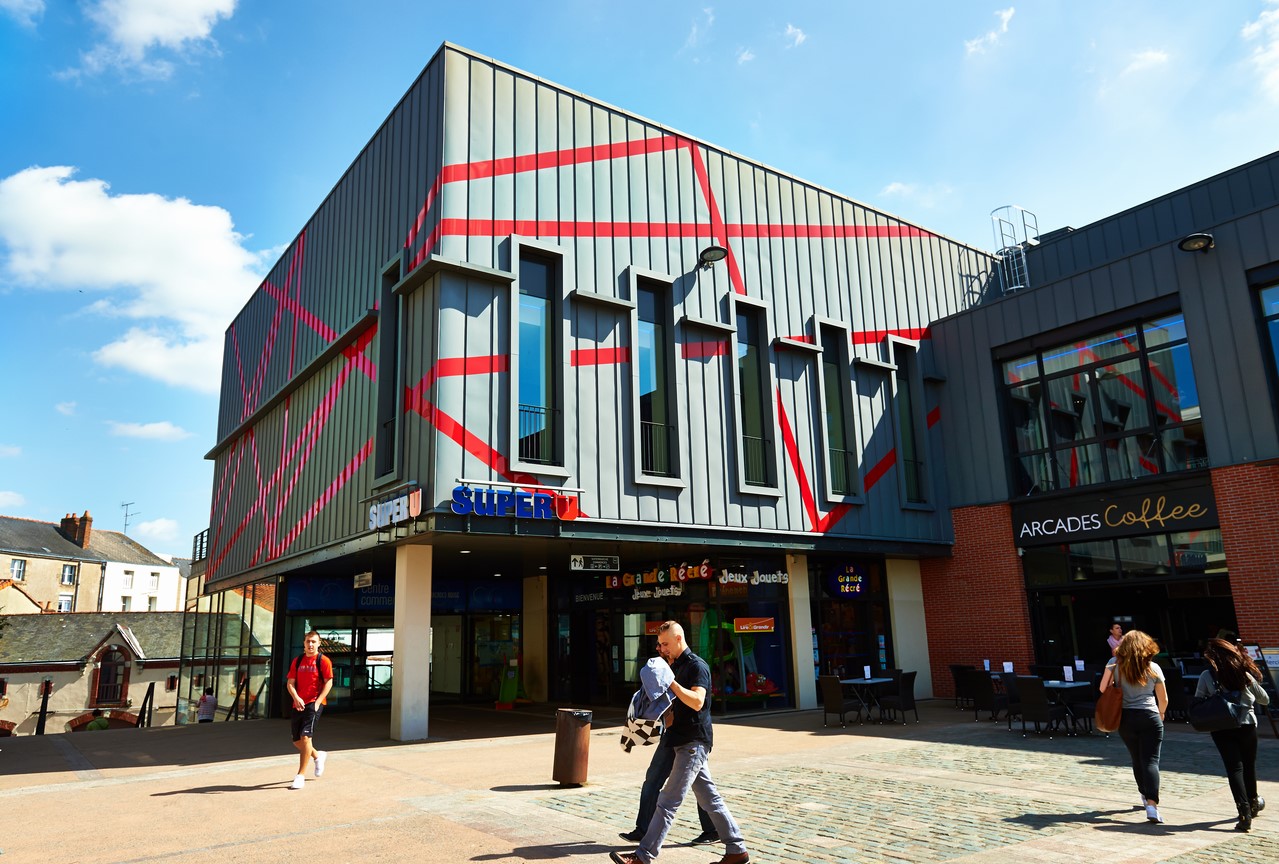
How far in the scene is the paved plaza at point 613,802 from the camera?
6.25m

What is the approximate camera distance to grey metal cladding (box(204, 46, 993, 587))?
13711 millimetres

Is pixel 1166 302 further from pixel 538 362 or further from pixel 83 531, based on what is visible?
pixel 83 531

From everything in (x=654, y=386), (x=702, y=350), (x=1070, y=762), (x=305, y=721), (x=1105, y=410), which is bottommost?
(x=1070, y=762)

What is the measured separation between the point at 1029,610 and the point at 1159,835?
12605 millimetres

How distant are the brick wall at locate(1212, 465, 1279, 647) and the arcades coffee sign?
0.32m

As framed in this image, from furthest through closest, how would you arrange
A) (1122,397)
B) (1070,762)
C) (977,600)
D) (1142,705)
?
1. (977,600)
2. (1122,397)
3. (1070,762)
4. (1142,705)

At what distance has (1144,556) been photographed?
53.7ft

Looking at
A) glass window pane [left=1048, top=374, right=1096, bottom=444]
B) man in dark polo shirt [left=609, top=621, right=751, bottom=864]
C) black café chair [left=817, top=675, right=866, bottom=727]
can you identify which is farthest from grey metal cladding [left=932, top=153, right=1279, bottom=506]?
man in dark polo shirt [left=609, top=621, right=751, bottom=864]

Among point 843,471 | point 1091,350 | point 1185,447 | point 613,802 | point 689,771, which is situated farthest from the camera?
point 843,471

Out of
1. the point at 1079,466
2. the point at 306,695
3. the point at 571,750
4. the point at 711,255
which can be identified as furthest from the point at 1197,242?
the point at 306,695

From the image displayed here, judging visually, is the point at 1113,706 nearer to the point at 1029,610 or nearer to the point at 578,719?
the point at 578,719

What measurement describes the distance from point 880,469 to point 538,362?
8.68 metres

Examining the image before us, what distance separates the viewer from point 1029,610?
1817 centimetres

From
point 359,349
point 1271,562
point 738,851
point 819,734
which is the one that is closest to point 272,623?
point 359,349
